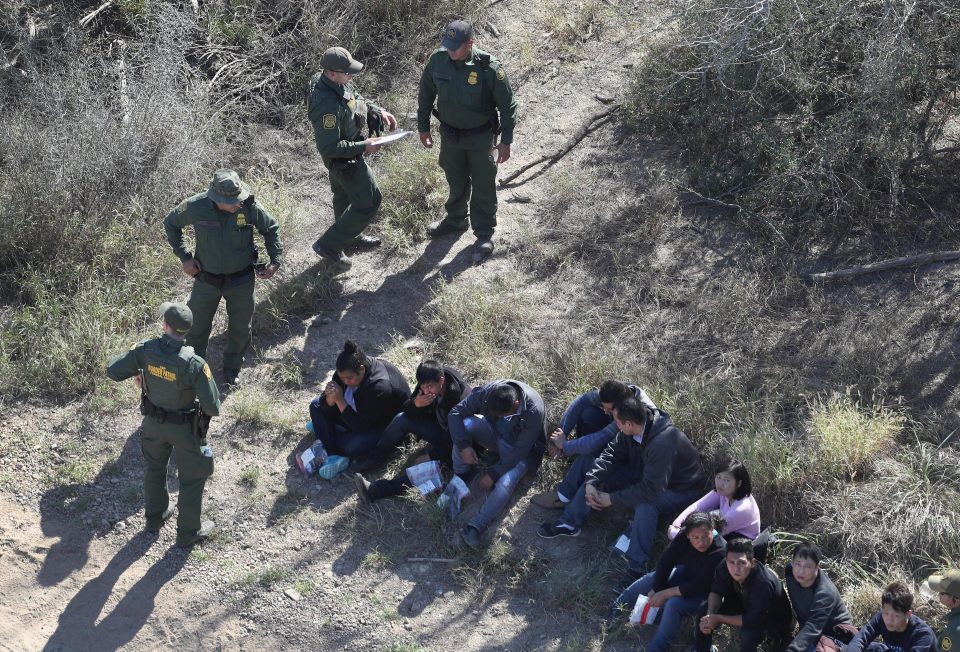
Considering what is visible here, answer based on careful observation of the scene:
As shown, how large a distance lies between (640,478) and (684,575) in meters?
0.65

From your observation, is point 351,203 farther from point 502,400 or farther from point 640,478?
point 640,478

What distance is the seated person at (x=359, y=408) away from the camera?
662 cm

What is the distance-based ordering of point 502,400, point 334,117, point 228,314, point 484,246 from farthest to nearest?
point 484,246, point 334,117, point 228,314, point 502,400

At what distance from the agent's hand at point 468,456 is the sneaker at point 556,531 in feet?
2.07

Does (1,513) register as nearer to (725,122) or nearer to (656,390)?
(656,390)

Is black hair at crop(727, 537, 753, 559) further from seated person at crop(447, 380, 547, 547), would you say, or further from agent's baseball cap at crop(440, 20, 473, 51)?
agent's baseball cap at crop(440, 20, 473, 51)

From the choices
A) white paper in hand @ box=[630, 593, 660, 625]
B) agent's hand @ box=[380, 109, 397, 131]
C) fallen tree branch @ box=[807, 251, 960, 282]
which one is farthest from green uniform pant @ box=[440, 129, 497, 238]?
white paper in hand @ box=[630, 593, 660, 625]

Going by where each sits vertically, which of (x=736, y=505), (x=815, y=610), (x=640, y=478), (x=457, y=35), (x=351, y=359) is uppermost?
(x=457, y=35)

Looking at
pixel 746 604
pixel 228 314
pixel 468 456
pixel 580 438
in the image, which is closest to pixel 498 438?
pixel 468 456

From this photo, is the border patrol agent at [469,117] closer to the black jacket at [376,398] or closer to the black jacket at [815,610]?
the black jacket at [376,398]

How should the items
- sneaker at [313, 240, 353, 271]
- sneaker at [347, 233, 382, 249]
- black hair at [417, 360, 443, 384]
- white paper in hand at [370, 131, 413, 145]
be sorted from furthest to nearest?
sneaker at [347, 233, 382, 249] → sneaker at [313, 240, 353, 271] → white paper in hand at [370, 131, 413, 145] → black hair at [417, 360, 443, 384]

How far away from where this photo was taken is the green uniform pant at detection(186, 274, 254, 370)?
7.04 m

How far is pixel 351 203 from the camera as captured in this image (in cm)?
803

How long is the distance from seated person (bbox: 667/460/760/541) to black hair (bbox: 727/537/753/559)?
1.22 ft
